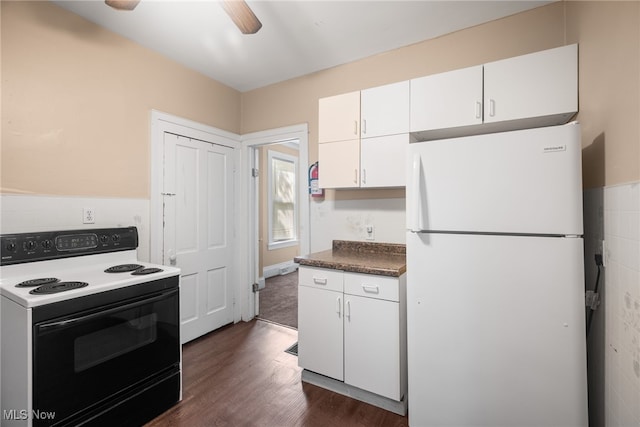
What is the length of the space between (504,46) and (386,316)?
6.67 feet

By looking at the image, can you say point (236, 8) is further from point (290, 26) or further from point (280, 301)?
point (280, 301)

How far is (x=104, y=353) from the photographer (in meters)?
1.48

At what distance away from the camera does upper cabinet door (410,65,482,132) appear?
1754mm

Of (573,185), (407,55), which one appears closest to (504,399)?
(573,185)

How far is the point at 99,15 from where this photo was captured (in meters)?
1.95

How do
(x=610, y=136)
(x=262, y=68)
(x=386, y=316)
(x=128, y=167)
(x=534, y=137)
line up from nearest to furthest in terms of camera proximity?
(x=610, y=136) → (x=534, y=137) → (x=386, y=316) → (x=128, y=167) → (x=262, y=68)

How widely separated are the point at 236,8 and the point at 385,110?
43.9 inches

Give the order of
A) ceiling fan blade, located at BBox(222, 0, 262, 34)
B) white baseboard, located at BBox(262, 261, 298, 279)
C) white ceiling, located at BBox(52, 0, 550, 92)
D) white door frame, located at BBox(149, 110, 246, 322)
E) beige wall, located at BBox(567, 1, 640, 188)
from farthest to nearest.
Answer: white baseboard, located at BBox(262, 261, 298, 279) < white door frame, located at BBox(149, 110, 246, 322) < white ceiling, located at BBox(52, 0, 550, 92) < ceiling fan blade, located at BBox(222, 0, 262, 34) < beige wall, located at BBox(567, 1, 640, 188)

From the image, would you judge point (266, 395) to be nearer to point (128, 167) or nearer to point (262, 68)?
point (128, 167)

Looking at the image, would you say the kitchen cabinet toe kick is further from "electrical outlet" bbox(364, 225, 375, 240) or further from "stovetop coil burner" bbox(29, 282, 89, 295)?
"stovetop coil burner" bbox(29, 282, 89, 295)

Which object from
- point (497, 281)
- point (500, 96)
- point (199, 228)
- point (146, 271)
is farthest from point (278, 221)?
point (497, 281)

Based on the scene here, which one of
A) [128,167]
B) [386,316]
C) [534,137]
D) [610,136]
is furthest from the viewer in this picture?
[128,167]

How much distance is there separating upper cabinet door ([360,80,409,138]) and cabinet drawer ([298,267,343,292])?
40.6 inches

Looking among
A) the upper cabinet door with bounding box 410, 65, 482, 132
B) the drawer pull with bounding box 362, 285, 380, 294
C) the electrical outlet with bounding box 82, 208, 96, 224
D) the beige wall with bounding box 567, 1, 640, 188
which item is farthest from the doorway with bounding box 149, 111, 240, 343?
the beige wall with bounding box 567, 1, 640, 188
